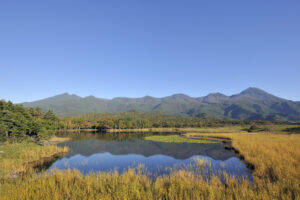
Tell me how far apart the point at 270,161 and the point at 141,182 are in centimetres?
1648

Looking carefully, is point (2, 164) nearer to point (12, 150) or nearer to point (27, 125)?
point (12, 150)

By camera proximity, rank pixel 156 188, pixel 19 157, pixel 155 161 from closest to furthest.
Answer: pixel 156 188 → pixel 19 157 → pixel 155 161

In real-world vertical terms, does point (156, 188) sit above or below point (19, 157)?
above

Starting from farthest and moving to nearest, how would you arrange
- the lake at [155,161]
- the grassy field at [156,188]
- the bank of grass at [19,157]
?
the lake at [155,161] < the bank of grass at [19,157] < the grassy field at [156,188]

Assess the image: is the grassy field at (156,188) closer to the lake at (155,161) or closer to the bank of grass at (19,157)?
the lake at (155,161)

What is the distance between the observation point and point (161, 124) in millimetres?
146750

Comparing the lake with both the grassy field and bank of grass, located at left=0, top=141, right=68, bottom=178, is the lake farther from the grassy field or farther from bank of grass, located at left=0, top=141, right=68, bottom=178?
bank of grass, located at left=0, top=141, right=68, bottom=178

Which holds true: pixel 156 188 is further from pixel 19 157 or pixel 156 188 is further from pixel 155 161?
pixel 19 157

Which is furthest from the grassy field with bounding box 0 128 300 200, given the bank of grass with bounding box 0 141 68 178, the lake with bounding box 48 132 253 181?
the bank of grass with bounding box 0 141 68 178

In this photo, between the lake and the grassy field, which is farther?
the lake

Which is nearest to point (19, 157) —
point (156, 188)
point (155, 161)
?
point (155, 161)

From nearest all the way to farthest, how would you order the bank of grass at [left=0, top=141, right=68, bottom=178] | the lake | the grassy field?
the grassy field < the bank of grass at [left=0, top=141, right=68, bottom=178] < the lake

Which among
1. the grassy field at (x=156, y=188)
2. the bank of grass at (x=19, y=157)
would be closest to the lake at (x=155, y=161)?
the grassy field at (x=156, y=188)

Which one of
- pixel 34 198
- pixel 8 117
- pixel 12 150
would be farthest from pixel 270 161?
pixel 8 117
